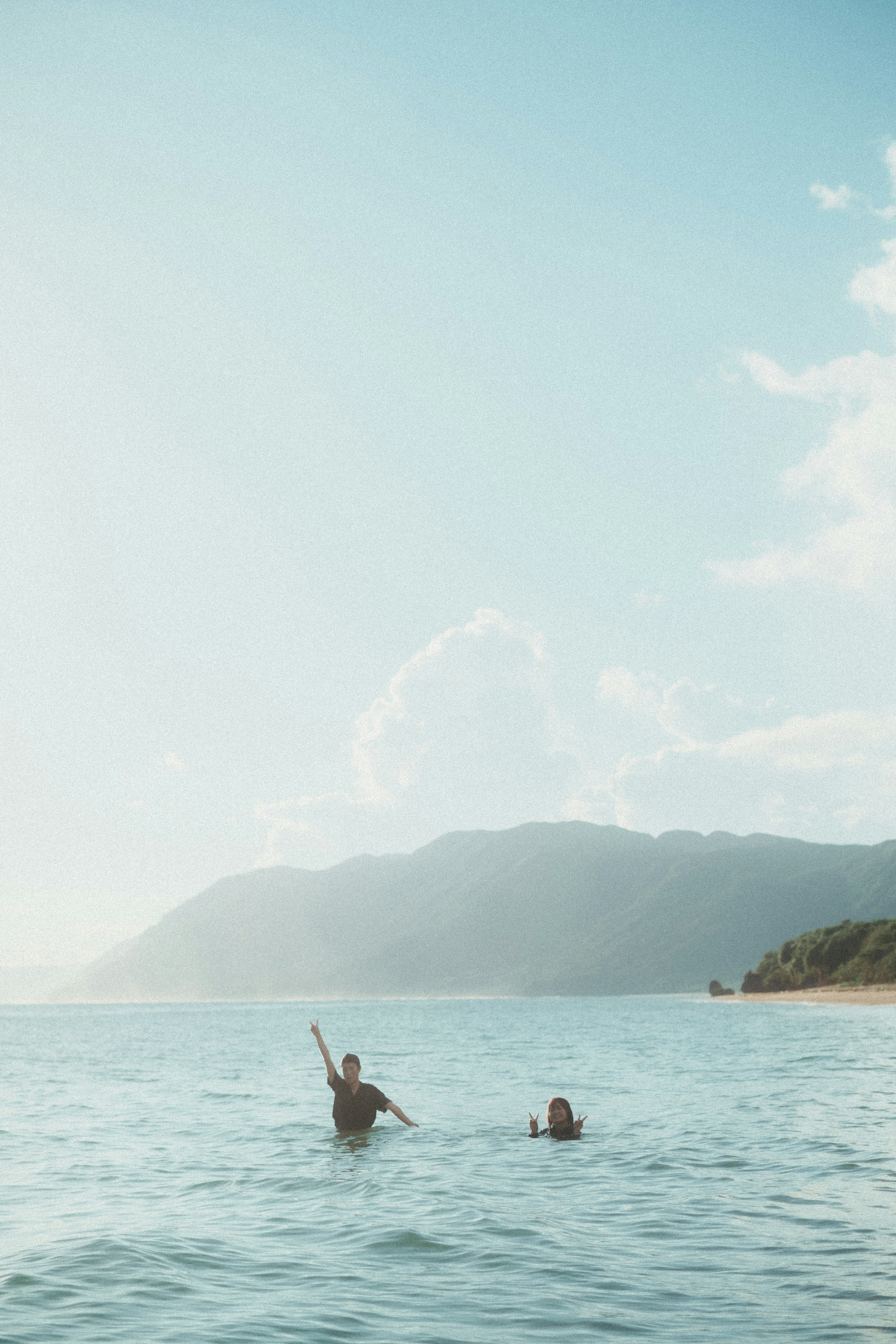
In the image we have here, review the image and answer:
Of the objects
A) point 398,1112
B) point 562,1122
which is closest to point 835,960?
point 562,1122

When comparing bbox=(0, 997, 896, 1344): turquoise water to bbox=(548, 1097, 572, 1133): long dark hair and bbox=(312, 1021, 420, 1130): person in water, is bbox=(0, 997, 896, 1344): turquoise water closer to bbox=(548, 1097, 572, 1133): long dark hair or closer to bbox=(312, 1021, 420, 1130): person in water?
bbox=(548, 1097, 572, 1133): long dark hair

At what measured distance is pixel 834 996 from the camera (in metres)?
109

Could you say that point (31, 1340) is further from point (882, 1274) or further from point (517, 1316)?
point (882, 1274)

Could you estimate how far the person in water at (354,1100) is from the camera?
20.4 meters

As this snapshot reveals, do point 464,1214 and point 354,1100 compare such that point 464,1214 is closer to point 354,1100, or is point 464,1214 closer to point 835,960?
point 354,1100

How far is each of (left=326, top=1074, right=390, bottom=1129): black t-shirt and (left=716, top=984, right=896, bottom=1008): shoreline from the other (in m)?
73.7

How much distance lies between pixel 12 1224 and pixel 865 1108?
17993 mm

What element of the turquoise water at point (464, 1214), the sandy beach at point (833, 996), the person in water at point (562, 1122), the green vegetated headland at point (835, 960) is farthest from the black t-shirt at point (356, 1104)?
the green vegetated headland at point (835, 960)

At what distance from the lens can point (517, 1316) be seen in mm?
9789

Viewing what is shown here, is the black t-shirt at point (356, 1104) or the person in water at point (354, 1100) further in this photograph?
the black t-shirt at point (356, 1104)

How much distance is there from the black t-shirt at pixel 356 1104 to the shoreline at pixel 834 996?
73711 millimetres

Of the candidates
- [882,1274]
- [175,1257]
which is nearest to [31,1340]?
[175,1257]

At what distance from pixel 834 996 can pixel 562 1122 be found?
322 feet

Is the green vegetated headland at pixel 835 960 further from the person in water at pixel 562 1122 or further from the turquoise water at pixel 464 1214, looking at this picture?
the person in water at pixel 562 1122
